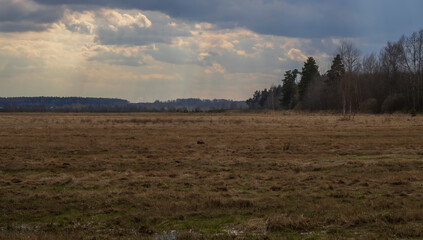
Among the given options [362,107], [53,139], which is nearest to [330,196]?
[53,139]

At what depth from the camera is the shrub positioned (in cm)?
7238

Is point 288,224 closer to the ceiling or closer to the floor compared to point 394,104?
closer to the floor

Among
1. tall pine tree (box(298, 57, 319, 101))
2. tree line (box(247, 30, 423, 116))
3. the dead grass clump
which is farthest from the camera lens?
tall pine tree (box(298, 57, 319, 101))

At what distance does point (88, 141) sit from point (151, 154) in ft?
25.1

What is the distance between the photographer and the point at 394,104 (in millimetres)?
72688

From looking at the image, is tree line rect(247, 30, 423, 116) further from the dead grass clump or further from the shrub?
the dead grass clump

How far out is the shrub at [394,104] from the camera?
72.4 meters

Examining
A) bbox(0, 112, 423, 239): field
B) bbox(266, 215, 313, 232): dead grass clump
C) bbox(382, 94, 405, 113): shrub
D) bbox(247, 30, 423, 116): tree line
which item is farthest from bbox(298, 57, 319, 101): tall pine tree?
bbox(266, 215, 313, 232): dead grass clump

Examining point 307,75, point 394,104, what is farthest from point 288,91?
point 394,104

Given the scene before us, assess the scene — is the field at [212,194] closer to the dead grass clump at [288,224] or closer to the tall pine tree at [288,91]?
the dead grass clump at [288,224]

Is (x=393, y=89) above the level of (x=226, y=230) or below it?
above

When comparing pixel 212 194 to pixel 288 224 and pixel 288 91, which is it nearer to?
pixel 288 224

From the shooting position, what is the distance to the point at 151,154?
20.1 metres

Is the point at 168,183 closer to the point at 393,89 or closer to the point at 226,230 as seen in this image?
the point at 226,230
